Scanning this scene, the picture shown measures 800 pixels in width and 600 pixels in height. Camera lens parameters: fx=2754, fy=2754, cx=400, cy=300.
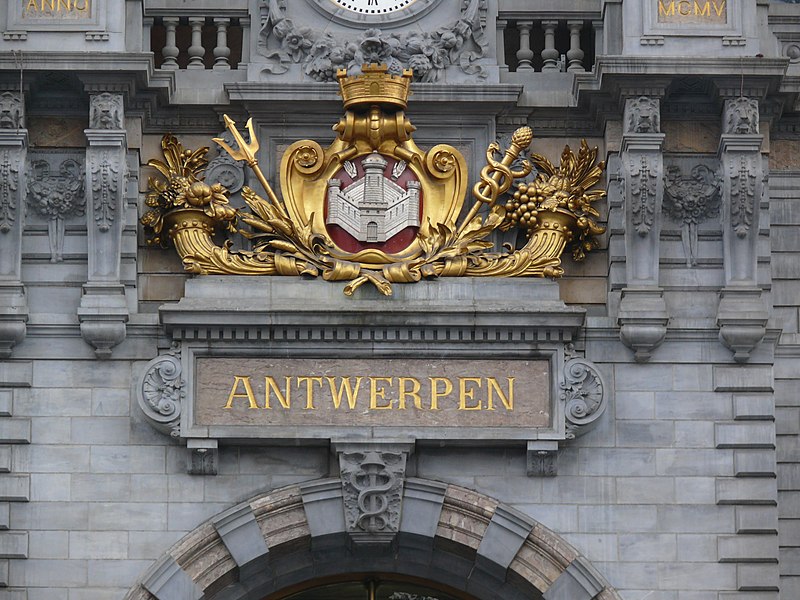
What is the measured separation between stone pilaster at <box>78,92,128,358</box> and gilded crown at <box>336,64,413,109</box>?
7.87 feet

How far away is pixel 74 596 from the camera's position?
2808cm

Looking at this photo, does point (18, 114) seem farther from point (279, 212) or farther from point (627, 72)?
point (627, 72)

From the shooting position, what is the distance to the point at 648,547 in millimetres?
28312

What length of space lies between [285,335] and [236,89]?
2776mm

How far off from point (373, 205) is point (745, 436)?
457 centimetres

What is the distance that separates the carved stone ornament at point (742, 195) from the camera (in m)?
28.8

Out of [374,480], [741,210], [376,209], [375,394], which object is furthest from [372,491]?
[741,210]

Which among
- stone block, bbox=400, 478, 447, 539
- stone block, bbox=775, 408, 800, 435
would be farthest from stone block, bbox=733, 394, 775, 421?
stone block, bbox=400, 478, 447, 539

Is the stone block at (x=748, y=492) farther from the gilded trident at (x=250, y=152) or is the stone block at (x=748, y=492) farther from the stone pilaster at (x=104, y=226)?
the stone pilaster at (x=104, y=226)

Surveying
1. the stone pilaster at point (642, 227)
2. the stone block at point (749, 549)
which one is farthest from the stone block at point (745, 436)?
the stone pilaster at point (642, 227)

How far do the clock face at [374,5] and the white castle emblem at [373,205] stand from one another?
5.70 ft

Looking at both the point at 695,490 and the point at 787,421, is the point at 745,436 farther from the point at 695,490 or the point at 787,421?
the point at 787,421

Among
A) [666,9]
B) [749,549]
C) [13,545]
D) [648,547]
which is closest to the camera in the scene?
[13,545]

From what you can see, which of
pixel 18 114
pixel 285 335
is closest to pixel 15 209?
pixel 18 114
